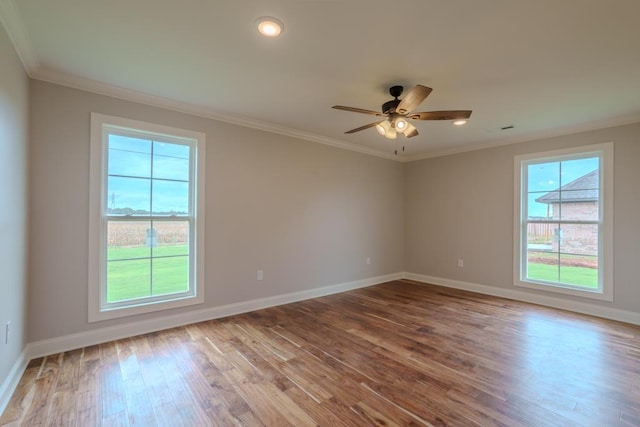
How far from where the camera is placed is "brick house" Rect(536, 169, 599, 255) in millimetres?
3932

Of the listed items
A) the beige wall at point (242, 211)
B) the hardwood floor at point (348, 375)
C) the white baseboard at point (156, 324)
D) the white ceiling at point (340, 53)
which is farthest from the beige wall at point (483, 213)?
the white baseboard at point (156, 324)

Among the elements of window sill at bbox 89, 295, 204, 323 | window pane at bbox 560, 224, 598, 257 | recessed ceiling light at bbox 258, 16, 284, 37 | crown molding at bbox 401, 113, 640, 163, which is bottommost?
window sill at bbox 89, 295, 204, 323

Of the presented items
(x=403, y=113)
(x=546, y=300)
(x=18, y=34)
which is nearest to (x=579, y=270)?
(x=546, y=300)

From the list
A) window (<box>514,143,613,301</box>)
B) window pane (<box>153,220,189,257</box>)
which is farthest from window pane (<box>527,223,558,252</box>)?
window pane (<box>153,220,189,257</box>)

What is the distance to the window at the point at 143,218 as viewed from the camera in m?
2.88

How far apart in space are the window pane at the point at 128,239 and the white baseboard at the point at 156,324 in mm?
718

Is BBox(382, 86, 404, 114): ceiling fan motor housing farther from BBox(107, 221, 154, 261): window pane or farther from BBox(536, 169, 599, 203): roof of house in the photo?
BBox(536, 169, 599, 203): roof of house

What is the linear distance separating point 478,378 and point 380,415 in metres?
0.94

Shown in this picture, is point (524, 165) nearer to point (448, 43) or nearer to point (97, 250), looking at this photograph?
point (448, 43)

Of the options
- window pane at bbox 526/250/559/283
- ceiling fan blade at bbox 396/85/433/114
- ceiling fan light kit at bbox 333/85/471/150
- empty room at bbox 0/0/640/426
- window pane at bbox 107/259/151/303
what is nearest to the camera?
empty room at bbox 0/0/640/426

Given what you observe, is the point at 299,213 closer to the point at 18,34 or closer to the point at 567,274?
the point at 18,34

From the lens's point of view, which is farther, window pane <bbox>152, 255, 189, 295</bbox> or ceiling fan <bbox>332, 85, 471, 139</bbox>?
window pane <bbox>152, 255, 189, 295</bbox>

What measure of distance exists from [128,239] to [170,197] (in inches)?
24.1

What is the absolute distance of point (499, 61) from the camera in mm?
2354
